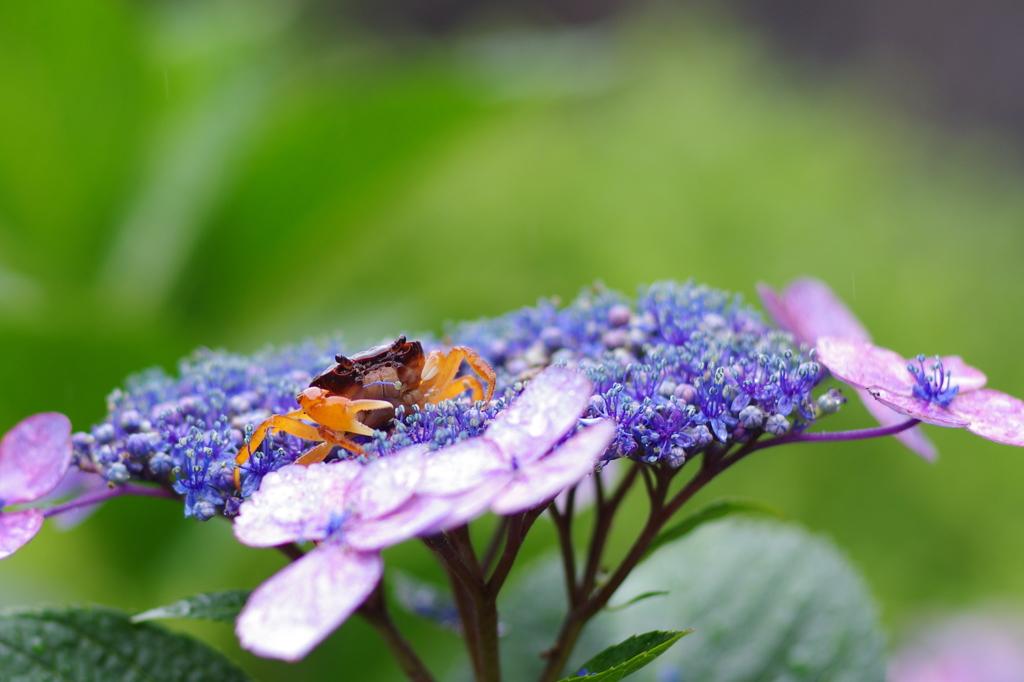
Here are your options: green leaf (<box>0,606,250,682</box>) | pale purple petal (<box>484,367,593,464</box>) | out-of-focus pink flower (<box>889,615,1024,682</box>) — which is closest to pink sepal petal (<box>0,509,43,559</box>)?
green leaf (<box>0,606,250,682</box>)

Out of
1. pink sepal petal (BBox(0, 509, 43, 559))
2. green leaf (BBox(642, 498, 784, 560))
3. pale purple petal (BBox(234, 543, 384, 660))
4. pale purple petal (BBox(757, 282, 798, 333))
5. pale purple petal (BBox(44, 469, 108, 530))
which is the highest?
pale purple petal (BBox(44, 469, 108, 530))

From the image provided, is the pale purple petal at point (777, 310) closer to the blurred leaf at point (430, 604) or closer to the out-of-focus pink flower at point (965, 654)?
the blurred leaf at point (430, 604)

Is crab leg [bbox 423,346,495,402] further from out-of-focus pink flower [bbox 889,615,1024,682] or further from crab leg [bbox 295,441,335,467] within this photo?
out-of-focus pink flower [bbox 889,615,1024,682]

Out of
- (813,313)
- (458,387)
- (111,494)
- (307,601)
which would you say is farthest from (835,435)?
(111,494)

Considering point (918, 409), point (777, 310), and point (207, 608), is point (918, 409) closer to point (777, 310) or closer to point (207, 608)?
point (777, 310)

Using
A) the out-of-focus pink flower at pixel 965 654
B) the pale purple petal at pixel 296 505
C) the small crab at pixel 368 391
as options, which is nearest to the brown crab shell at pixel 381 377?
the small crab at pixel 368 391

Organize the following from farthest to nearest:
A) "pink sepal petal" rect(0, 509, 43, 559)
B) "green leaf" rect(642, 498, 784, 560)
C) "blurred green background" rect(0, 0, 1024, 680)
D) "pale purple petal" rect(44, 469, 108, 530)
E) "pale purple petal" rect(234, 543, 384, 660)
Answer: "blurred green background" rect(0, 0, 1024, 680) < "pale purple petal" rect(44, 469, 108, 530) < "green leaf" rect(642, 498, 784, 560) < "pink sepal petal" rect(0, 509, 43, 559) < "pale purple petal" rect(234, 543, 384, 660)

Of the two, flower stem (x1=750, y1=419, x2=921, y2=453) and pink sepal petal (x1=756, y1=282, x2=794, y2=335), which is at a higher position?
pink sepal petal (x1=756, y1=282, x2=794, y2=335)
